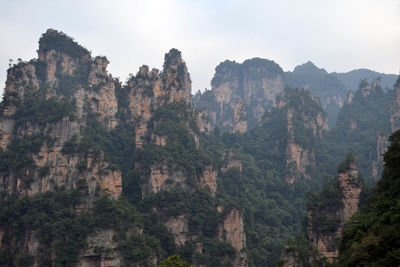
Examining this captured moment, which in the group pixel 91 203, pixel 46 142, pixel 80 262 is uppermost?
pixel 46 142

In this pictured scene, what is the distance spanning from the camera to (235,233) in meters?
54.4

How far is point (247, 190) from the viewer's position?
71.6 metres

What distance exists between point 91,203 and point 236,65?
315 ft

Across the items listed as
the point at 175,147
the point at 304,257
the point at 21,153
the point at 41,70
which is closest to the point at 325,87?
the point at 175,147

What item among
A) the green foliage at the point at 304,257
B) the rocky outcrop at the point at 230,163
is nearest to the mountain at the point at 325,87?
the rocky outcrop at the point at 230,163

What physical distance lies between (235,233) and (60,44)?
4042 centimetres

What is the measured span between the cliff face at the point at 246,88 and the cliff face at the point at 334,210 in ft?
273

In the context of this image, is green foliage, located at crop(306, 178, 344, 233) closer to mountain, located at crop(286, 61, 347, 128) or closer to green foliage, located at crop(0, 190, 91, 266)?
green foliage, located at crop(0, 190, 91, 266)

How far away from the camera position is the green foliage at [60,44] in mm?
72250

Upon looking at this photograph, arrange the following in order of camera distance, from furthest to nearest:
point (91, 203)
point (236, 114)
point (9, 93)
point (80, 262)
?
point (236, 114) → point (9, 93) → point (91, 203) → point (80, 262)

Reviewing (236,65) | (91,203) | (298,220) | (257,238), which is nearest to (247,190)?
(298,220)

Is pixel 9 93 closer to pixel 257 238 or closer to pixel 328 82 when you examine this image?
pixel 257 238

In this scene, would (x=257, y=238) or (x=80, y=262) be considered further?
(x=257, y=238)

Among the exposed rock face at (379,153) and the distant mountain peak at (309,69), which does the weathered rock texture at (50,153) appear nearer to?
the exposed rock face at (379,153)
